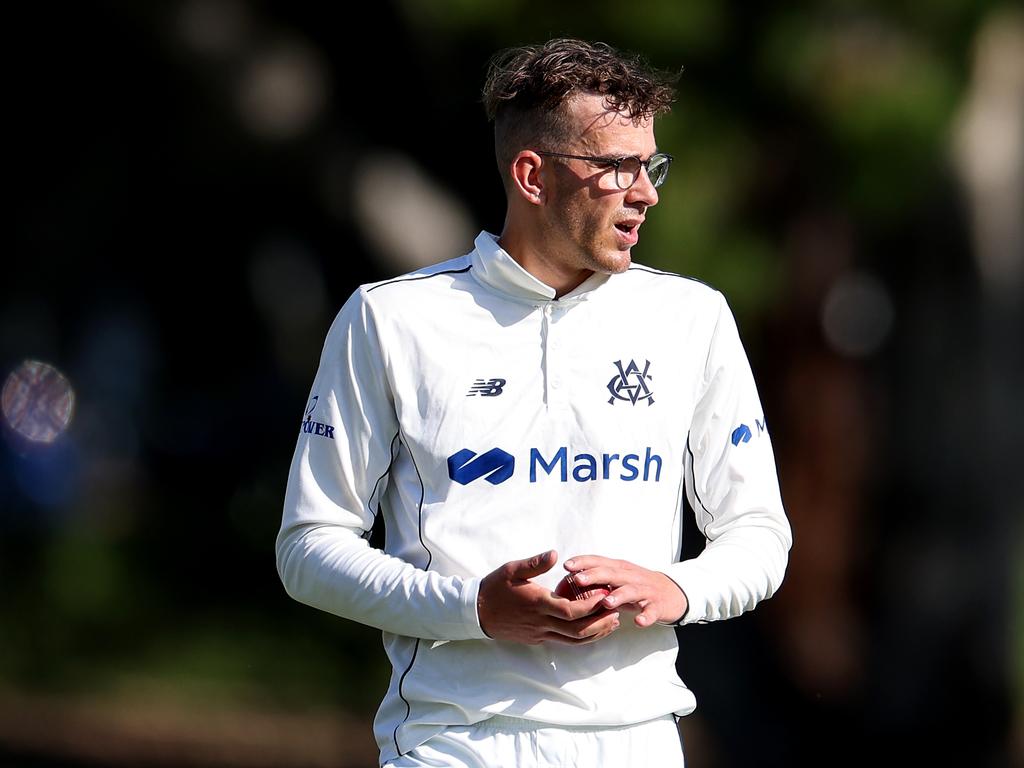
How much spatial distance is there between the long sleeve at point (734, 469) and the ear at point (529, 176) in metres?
0.47

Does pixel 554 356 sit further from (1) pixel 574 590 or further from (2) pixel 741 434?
(1) pixel 574 590

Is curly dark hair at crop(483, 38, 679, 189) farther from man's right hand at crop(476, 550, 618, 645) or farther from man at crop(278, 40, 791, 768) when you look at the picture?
man's right hand at crop(476, 550, 618, 645)

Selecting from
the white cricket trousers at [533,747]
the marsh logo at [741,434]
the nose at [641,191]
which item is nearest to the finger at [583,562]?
the white cricket trousers at [533,747]

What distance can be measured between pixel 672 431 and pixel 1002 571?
6638 millimetres

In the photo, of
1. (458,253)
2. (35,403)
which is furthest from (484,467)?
(35,403)

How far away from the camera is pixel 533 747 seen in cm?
310

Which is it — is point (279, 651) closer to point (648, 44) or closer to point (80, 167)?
point (80, 167)

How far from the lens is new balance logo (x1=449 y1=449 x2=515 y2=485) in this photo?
318cm

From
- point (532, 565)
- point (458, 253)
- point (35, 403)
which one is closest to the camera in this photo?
point (532, 565)

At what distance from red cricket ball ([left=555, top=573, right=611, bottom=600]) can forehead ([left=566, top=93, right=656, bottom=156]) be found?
892mm

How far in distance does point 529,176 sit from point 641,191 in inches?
9.3

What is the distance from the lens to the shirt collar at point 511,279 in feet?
10.9

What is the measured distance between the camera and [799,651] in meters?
11.0

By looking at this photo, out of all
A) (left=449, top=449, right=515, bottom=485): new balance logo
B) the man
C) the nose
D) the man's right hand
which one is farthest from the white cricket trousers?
the nose
